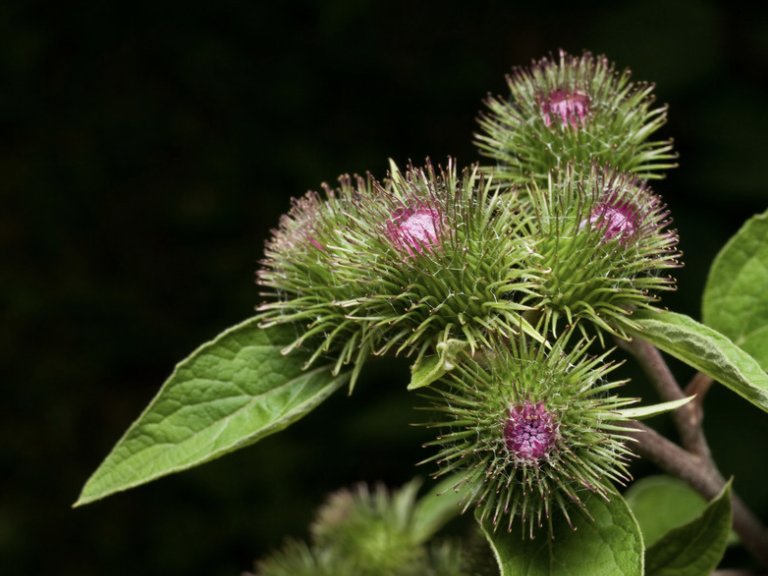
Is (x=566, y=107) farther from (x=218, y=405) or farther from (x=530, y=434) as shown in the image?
(x=218, y=405)

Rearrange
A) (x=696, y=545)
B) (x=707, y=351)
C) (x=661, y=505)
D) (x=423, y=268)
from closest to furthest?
1. (x=707, y=351)
2. (x=423, y=268)
3. (x=696, y=545)
4. (x=661, y=505)

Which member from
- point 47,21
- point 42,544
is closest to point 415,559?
point 42,544

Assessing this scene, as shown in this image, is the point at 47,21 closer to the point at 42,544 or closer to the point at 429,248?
the point at 42,544

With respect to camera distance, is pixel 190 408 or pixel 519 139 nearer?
pixel 190 408

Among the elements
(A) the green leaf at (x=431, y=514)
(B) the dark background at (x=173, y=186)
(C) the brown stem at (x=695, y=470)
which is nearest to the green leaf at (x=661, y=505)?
(C) the brown stem at (x=695, y=470)

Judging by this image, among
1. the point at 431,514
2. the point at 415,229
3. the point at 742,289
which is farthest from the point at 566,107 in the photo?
the point at 431,514

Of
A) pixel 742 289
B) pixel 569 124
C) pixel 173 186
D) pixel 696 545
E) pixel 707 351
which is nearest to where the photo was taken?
pixel 707 351

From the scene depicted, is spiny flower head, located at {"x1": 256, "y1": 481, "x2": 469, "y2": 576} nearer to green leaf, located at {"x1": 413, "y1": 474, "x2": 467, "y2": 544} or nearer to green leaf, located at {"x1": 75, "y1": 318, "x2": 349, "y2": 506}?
green leaf, located at {"x1": 413, "y1": 474, "x2": 467, "y2": 544}
